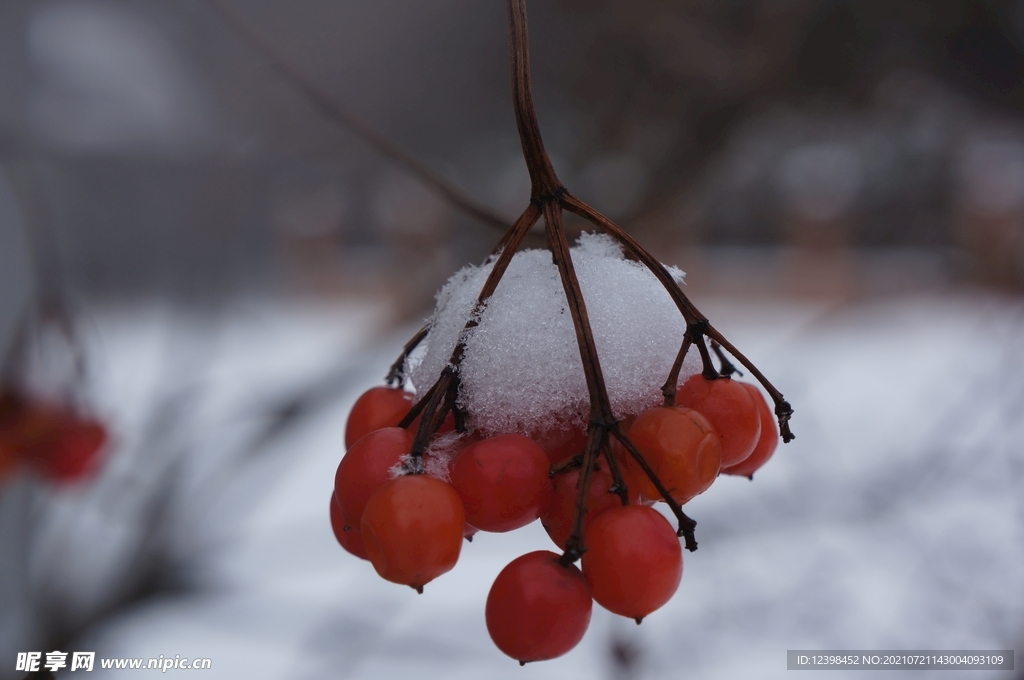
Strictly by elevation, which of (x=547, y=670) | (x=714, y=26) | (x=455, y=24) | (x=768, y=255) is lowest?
(x=547, y=670)

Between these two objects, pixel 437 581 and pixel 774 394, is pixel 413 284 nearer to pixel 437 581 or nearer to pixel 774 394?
pixel 437 581

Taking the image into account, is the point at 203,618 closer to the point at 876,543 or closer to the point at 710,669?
the point at 710,669

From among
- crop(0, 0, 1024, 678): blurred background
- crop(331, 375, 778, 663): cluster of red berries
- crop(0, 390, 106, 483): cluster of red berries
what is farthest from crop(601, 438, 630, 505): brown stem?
crop(0, 390, 106, 483): cluster of red berries

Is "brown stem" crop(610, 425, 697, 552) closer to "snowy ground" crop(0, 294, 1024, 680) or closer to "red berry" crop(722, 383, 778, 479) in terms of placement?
"red berry" crop(722, 383, 778, 479)

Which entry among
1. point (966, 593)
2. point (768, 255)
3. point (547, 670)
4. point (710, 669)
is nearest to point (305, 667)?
point (547, 670)

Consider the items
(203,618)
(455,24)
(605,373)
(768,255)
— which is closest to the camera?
(605,373)

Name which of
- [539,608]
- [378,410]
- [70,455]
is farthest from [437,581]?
[539,608]
